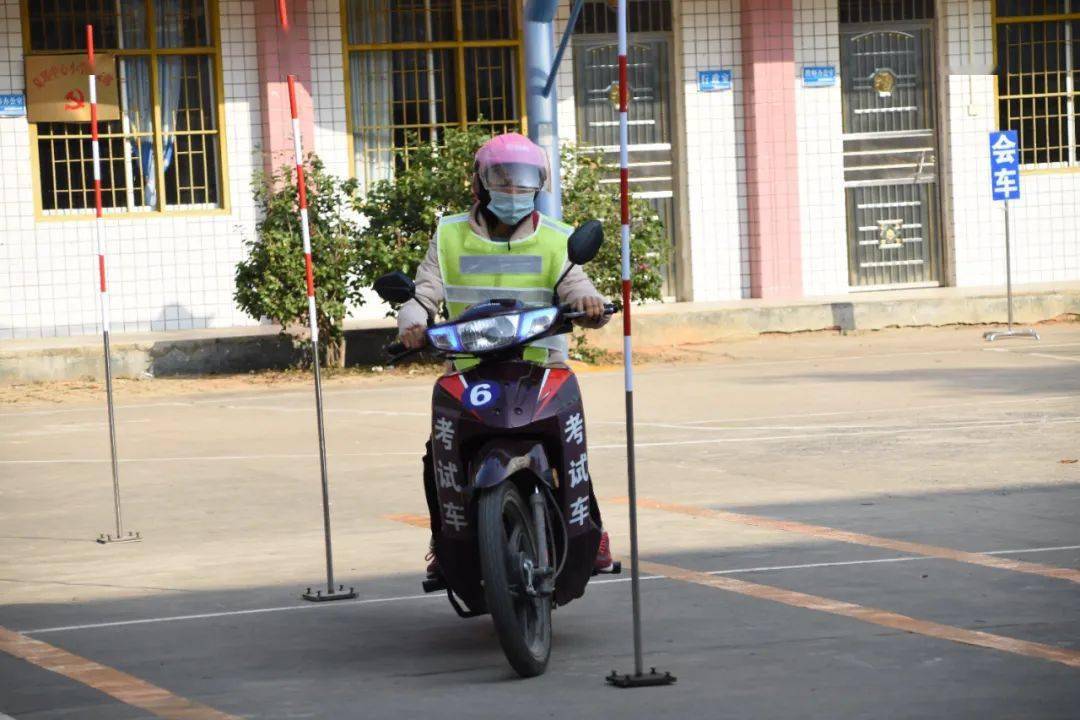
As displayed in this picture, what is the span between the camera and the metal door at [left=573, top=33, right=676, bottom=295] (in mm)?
23891

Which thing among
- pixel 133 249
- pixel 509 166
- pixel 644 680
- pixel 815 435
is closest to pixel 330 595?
pixel 509 166

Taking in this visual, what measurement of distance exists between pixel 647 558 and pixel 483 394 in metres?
2.45

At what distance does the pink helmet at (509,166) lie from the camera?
7.39m

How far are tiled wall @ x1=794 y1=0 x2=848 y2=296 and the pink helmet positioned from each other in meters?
17.0

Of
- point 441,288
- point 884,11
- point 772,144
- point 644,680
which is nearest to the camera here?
point 644,680

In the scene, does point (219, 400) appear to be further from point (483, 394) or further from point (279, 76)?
point (483, 394)

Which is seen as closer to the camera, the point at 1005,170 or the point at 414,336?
the point at 414,336

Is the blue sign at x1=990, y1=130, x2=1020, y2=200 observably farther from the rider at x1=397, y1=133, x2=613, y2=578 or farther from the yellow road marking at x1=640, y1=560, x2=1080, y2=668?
the rider at x1=397, y1=133, x2=613, y2=578

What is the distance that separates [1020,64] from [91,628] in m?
19.6

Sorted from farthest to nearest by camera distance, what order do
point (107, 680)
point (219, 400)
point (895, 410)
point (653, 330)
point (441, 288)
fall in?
1. point (653, 330)
2. point (219, 400)
3. point (895, 410)
4. point (441, 288)
5. point (107, 680)

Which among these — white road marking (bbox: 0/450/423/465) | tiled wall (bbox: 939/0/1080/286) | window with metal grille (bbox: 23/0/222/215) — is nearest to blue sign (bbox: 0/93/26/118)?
window with metal grille (bbox: 23/0/222/215)

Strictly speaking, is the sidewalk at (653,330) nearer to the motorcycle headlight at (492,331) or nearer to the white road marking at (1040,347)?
the white road marking at (1040,347)

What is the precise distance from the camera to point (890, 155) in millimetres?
24859

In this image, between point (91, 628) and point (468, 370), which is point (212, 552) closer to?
point (91, 628)
